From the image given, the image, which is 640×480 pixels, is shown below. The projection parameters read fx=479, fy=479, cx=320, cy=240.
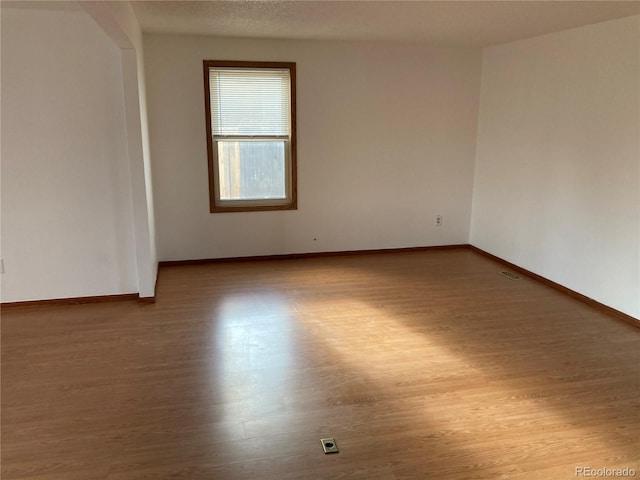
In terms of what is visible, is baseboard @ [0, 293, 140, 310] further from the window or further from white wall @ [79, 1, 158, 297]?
the window

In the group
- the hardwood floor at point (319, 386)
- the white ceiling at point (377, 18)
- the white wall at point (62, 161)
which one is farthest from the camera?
the white wall at point (62, 161)

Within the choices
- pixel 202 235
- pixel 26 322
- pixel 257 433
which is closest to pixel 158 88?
pixel 202 235

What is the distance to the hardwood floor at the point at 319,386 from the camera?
2.23m

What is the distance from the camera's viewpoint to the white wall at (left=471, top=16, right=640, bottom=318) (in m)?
3.72

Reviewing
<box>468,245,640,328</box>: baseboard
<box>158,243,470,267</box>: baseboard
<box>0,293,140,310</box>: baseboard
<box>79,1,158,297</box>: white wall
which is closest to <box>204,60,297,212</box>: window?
<box>158,243,470,267</box>: baseboard

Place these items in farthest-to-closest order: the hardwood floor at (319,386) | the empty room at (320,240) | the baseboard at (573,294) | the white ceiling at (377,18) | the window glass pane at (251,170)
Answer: the window glass pane at (251,170)
the baseboard at (573,294)
the white ceiling at (377,18)
the empty room at (320,240)
the hardwood floor at (319,386)

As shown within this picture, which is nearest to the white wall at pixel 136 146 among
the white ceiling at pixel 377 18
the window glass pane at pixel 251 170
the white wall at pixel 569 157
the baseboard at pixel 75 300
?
the baseboard at pixel 75 300

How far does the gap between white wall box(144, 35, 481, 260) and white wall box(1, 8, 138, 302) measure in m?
0.98

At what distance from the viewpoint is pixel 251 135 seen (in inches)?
201

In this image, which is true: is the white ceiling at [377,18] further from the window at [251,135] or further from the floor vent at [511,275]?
the floor vent at [511,275]

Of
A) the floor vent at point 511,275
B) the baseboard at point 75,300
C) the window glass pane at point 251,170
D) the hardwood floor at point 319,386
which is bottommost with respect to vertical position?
the hardwood floor at point 319,386

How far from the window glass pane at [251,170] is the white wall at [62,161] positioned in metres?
1.33

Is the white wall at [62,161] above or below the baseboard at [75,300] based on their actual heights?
above

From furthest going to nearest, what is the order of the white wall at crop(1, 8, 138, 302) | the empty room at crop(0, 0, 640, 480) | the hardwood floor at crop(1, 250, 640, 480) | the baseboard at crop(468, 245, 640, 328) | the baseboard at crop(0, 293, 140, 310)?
the baseboard at crop(0, 293, 140, 310)
the baseboard at crop(468, 245, 640, 328)
the white wall at crop(1, 8, 138, 302)
the empty room at crop(0, 0, 640, 480)
the hardwood floor at crop(1, 250, 640, 480)
